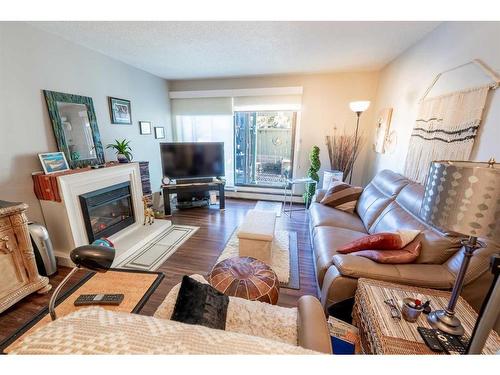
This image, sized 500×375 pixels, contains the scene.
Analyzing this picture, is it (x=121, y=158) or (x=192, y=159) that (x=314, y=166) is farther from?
(x=121, y=158)

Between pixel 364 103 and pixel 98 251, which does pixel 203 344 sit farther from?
pixel 364 103

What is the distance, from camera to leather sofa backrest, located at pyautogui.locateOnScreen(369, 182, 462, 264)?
1.32 meters

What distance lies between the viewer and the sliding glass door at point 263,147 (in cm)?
408

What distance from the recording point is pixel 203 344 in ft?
1.67

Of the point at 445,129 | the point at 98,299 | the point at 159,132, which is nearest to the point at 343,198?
the point at 445,129

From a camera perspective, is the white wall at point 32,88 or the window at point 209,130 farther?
the window at point 209,130

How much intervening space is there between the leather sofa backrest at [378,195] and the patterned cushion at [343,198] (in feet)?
0.23

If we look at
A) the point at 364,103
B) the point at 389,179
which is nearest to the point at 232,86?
the point at 364,103

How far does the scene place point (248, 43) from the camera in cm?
236

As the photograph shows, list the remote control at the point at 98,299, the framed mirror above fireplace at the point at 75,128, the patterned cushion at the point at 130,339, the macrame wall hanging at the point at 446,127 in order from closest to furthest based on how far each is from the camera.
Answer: the patterned cushion at the point at 130,339
the remote control at the point at 98,299
the macrame wall hanging at the point at 446,127
the framed mirror above fireplace at the point at 75,128

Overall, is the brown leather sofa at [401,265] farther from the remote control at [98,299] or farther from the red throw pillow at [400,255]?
the remote control at [98,299]

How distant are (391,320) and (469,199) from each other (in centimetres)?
67

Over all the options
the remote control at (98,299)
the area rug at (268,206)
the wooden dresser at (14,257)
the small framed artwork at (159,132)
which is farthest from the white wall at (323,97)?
the remote control at (98,299)

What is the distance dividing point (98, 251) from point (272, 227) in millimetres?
1687
